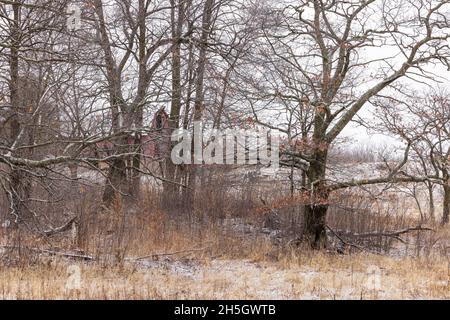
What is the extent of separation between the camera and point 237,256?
997 cm

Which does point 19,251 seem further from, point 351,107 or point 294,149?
point 351,107

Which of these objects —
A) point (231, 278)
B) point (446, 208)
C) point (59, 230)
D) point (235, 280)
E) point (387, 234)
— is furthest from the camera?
point (446, 208)

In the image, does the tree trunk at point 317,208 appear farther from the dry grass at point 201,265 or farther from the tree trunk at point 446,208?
the tree trunk at point 446,208

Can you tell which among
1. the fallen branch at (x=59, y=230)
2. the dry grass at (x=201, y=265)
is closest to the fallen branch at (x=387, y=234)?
the dry grass at (x=201, y=265)

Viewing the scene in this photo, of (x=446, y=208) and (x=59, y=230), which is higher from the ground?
(x=446, y=208)

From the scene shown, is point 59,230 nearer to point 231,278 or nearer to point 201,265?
point 201,265

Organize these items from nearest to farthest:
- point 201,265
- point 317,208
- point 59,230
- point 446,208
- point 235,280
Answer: point 235,280, point 201,265, point 59,230, point 317,208, point 446,208

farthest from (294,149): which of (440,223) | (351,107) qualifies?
(440,223)

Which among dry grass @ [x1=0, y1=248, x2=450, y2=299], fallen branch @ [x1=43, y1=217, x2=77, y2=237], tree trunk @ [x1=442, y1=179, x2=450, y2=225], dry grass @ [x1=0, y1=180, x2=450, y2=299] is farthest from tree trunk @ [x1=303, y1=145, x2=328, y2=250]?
tree trunk @ [x1=442, y1=179, x2=450, y2=225]

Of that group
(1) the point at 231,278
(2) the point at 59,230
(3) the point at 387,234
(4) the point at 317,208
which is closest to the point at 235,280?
(1) the point at 231,278

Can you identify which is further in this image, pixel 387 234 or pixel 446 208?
pixel 446 208

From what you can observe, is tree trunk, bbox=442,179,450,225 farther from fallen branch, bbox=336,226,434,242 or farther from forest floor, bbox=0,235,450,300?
forest floor, bbox=0,235,450,300

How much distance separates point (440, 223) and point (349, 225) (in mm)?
4894

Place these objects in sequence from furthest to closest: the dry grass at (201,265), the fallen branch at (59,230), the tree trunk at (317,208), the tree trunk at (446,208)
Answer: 1. the tree trunk at (446,208)
2. the tree trunk at (317,208)
3. the fallen branch at (59,230)
4. the dry grass at (201,265)
